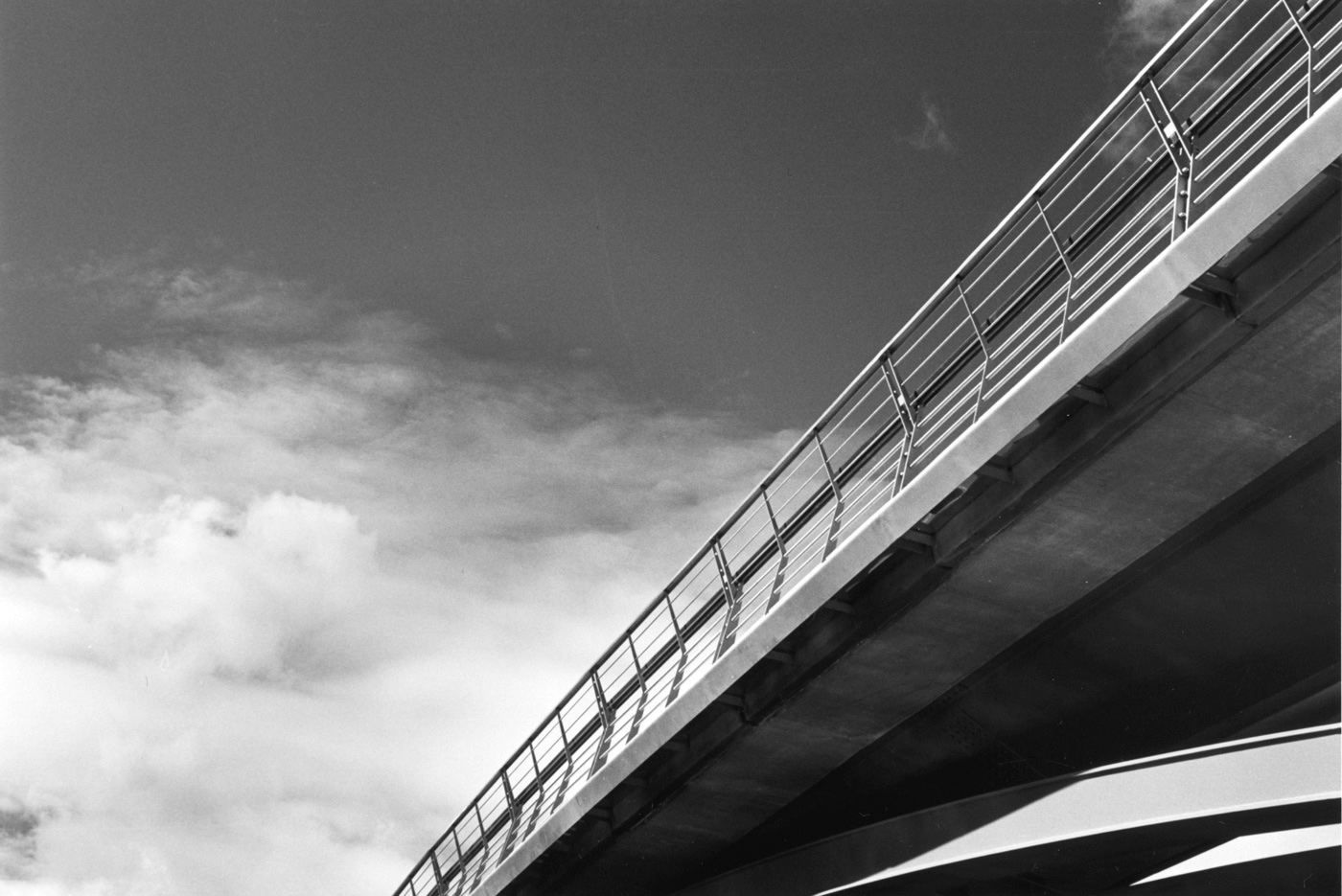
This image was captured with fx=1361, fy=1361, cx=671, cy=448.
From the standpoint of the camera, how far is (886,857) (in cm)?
1197

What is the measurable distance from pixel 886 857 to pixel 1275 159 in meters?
6.91

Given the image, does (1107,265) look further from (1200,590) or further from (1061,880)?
(1061,880)

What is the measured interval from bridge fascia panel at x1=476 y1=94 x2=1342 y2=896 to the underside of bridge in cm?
26

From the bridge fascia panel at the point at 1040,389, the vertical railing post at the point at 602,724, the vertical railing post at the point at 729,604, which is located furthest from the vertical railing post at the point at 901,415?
the vertical railing post at the point at 602,724

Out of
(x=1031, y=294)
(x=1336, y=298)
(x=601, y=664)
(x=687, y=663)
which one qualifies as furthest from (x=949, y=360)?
(x=601, y=664)

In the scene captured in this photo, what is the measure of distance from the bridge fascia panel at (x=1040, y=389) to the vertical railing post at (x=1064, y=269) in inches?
16.7

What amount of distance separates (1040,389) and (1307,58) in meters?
2.56

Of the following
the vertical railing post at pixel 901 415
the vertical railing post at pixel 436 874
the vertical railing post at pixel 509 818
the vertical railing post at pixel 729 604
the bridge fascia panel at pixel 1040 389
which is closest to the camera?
the bridge fascia panel at pixel 1040 389

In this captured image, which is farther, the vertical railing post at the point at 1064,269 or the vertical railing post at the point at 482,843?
the vertical railing post at the point at 482,843

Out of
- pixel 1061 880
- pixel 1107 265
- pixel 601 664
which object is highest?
pixel 601 664

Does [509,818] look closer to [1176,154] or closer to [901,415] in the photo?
[901,415]

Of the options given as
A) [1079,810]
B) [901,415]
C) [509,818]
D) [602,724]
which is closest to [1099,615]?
[1079,810]

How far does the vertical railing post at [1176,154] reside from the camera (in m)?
8.69

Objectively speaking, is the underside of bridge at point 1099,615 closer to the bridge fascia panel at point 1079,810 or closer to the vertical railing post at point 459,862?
the bridge fascia panel at point 1079,810
